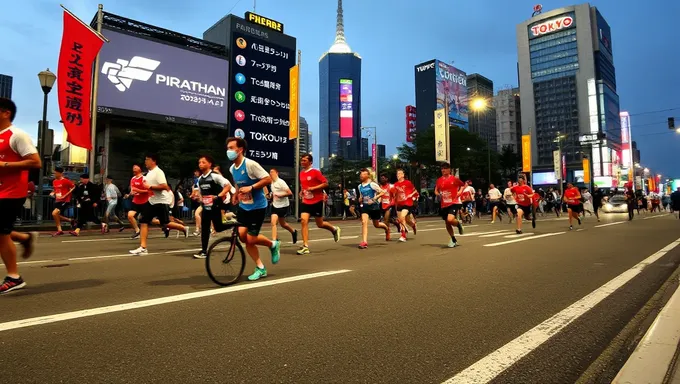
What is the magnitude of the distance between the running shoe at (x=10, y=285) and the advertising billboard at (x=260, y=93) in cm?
2935

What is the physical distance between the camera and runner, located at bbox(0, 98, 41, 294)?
14.3ft

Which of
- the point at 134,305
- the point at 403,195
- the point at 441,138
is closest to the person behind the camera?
the point at 134,305

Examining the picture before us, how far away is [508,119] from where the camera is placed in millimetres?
111750

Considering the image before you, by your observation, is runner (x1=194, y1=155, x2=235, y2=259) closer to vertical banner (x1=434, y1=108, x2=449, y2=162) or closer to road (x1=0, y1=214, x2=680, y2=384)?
road (x1=0, y1=214, x2=680, y2=384)

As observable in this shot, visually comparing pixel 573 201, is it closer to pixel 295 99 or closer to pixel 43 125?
pixel 295 99

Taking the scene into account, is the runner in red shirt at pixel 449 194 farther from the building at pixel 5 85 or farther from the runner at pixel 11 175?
the building at pixel 5 85

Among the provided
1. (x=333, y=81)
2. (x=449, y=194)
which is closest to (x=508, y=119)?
(x=333, y=81)

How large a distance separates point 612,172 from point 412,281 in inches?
4354

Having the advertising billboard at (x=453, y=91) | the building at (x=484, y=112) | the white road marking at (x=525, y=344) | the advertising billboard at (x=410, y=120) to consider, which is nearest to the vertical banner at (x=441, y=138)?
the white road marking at (x=525, y=344)

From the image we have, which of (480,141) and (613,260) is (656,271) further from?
(480,141)

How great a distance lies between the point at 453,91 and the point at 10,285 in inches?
3869

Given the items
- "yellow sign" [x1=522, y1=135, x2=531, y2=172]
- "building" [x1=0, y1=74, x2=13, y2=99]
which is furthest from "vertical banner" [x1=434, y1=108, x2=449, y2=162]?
"building" [x1=0, y1=74, x2=13, y2=99]

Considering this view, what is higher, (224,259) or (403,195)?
(403,195)

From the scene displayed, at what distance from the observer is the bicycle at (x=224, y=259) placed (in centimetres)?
485
